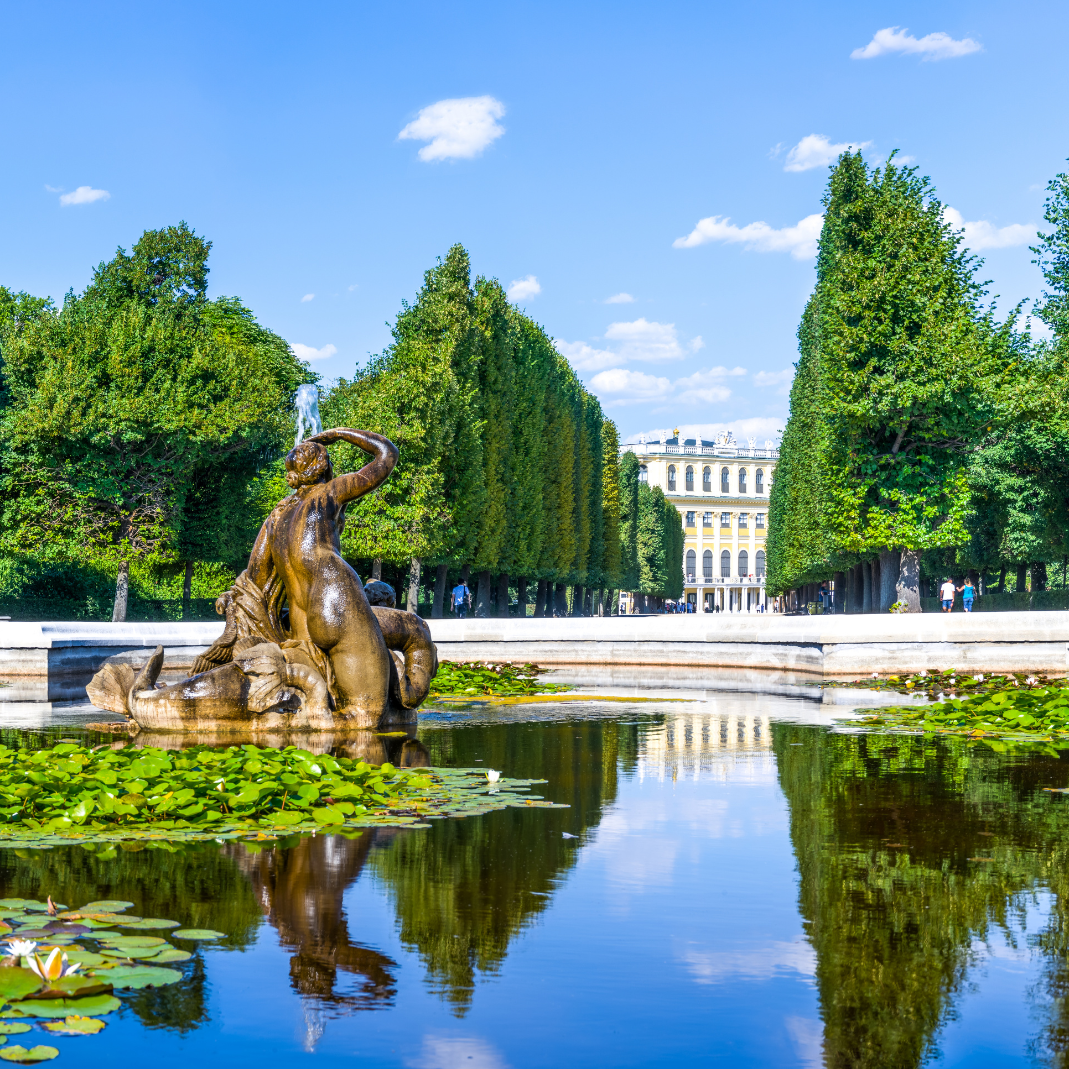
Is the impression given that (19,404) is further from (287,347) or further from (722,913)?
(722,913)

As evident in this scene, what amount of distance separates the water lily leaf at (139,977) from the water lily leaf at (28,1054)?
437 millimetres

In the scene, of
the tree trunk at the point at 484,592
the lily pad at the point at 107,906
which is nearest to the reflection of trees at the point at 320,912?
the lily pad at the point at 107,906

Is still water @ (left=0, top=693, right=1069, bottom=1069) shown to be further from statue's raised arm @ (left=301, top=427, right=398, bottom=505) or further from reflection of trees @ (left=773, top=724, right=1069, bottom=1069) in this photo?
statue's raised arm @ (left=301, top=427, right=398, bottom=505)

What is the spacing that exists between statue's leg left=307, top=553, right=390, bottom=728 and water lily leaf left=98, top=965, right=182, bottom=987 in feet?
17.3

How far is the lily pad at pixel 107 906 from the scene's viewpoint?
13.3 ft

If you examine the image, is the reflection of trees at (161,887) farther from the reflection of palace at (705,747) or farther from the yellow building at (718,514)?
the yellow building at (718,514)

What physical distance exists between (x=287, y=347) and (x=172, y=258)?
14.2 m

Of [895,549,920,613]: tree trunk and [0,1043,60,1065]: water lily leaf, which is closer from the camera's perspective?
[0,1043,60,1065]: water lily leaf

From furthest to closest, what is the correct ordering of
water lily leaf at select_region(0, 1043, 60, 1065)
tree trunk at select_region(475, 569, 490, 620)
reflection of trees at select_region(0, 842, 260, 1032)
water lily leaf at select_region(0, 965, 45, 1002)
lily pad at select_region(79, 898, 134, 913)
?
1. tree trunk at select_region(475, 569, 490, 620)
2. lily pad at select_region(79, 898, 134, 913)
3. reflection of trees at select_region(0, 842, 260, 1032)
4. water lily leaf at select_region(0, 965, 45, 1002)
5. water lily leaf at select_region(0, 1043, 60, 1065)

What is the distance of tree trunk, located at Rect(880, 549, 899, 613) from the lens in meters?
27.4

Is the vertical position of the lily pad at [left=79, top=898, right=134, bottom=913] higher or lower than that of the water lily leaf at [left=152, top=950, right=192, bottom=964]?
higher

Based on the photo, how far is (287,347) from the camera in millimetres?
47031

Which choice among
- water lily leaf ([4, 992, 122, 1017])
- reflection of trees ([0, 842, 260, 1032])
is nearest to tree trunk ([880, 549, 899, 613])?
reflection of trees ([0, 842, 260, 1032])

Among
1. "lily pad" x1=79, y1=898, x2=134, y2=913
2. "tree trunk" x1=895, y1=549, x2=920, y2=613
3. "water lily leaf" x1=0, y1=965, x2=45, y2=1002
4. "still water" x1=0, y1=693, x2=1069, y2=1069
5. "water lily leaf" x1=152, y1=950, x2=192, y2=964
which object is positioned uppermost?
"tree trunk" x1=895, y1=549, x2=920, y2=613
